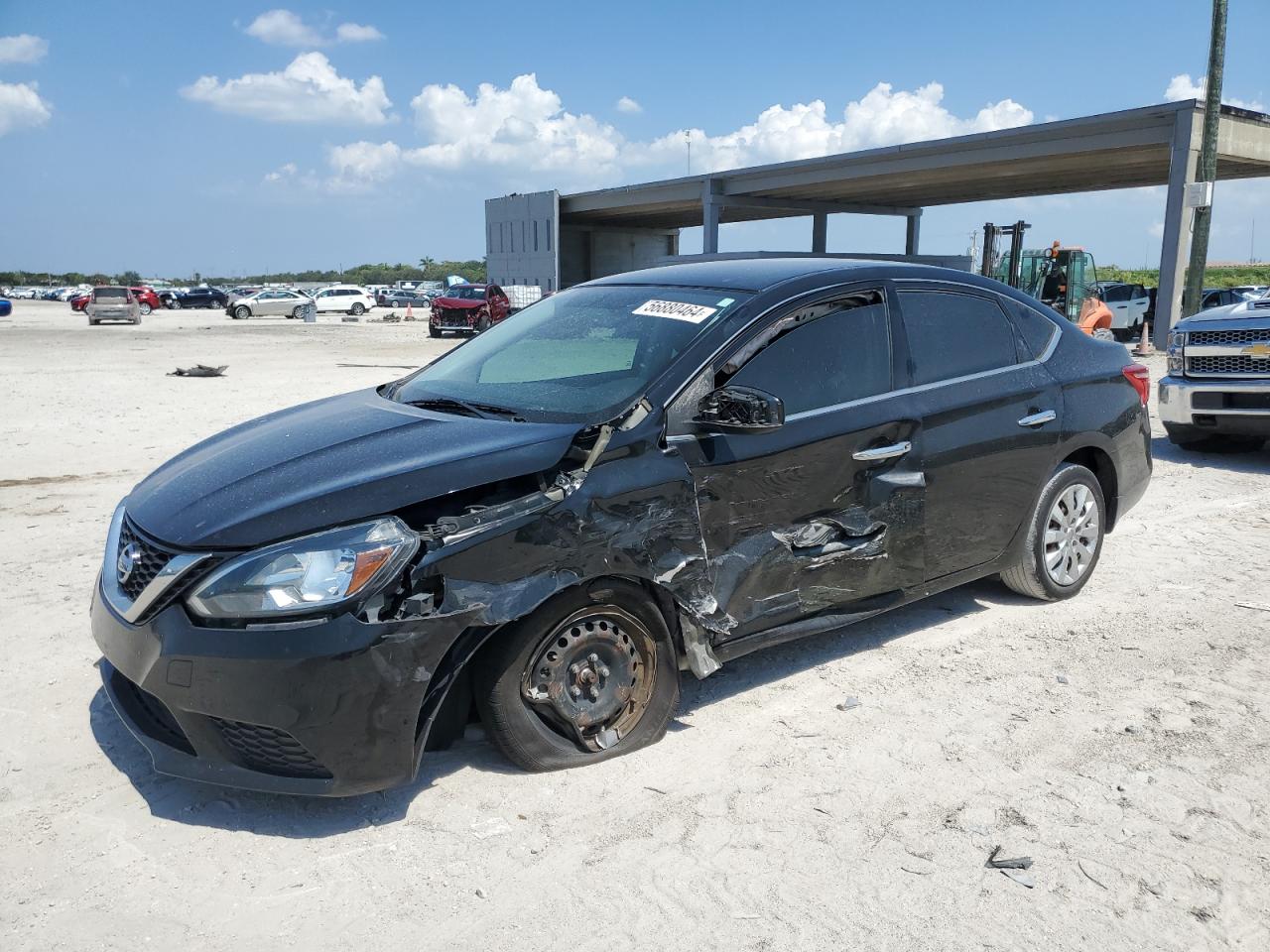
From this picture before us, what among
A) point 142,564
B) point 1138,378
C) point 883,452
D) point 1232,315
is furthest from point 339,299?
point 142,564

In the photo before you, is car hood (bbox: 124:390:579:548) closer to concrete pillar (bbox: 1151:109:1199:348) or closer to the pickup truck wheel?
the pickup truck wheel

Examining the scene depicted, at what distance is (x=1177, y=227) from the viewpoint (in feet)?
73.9

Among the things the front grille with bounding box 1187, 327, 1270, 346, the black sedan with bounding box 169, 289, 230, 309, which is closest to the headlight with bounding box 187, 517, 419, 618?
the front grille with bounding box 1187, 327, 1270, 346

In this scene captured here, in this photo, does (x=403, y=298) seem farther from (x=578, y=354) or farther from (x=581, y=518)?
(x=581, y=518)

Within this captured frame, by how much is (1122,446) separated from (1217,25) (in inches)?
814

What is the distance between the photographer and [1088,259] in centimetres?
2759

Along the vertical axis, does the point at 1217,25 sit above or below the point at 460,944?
above

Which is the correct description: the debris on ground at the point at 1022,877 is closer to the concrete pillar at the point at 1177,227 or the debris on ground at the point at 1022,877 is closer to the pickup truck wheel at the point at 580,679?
the pickup truck wheel at the point at 580,679

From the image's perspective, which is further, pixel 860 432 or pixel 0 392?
pixel 0 392

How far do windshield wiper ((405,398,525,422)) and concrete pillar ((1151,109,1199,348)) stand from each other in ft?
72.6

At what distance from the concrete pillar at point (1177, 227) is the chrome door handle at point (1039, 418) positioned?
1995 cm

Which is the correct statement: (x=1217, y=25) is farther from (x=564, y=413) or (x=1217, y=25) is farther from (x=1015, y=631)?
(x=564, y=413)

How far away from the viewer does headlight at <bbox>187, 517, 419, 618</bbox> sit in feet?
9.70

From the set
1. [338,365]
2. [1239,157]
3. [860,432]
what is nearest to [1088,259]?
[1239,157]
